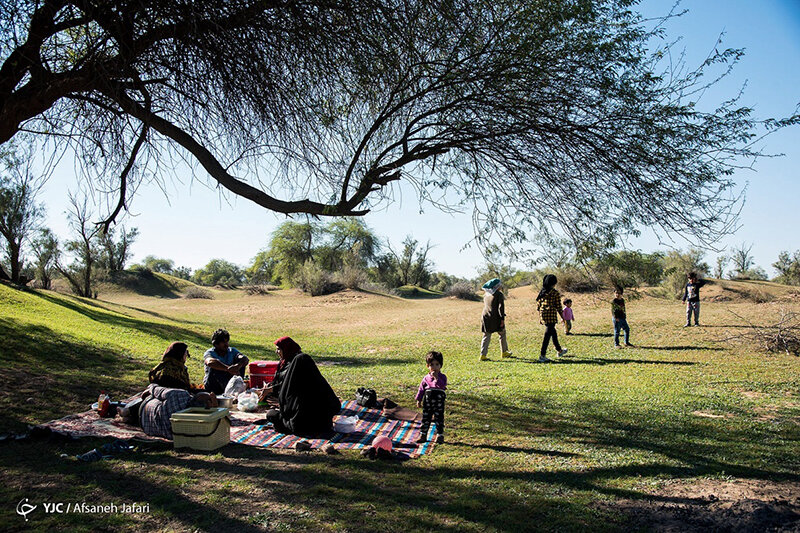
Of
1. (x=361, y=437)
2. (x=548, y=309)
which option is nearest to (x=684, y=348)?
(x=548, y=309)

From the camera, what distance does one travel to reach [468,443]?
6020 millimetres

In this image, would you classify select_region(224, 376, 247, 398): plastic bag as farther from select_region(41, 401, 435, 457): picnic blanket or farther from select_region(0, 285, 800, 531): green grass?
select_region(0, 285, 800, 531): green grass

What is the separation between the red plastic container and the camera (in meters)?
8.35

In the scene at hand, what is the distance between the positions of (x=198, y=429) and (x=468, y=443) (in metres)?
3.00

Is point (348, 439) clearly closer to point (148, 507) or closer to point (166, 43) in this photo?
point (148, 507)

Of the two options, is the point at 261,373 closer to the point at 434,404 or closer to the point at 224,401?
the point at 224,401

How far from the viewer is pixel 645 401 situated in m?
8.30

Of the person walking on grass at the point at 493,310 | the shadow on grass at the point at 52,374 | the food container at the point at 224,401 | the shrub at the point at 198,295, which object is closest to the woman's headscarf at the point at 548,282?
the person walking on grass at the point at 493,310

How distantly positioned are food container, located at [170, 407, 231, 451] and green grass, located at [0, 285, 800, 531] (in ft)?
0.49

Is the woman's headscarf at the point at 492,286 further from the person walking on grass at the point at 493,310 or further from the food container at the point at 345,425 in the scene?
the food container at the point at 345,425

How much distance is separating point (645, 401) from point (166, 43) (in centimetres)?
834

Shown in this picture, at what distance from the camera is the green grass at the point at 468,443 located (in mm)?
3914

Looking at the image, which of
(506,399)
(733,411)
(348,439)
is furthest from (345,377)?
(733,411)

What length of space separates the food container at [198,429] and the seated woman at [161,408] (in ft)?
0.90
